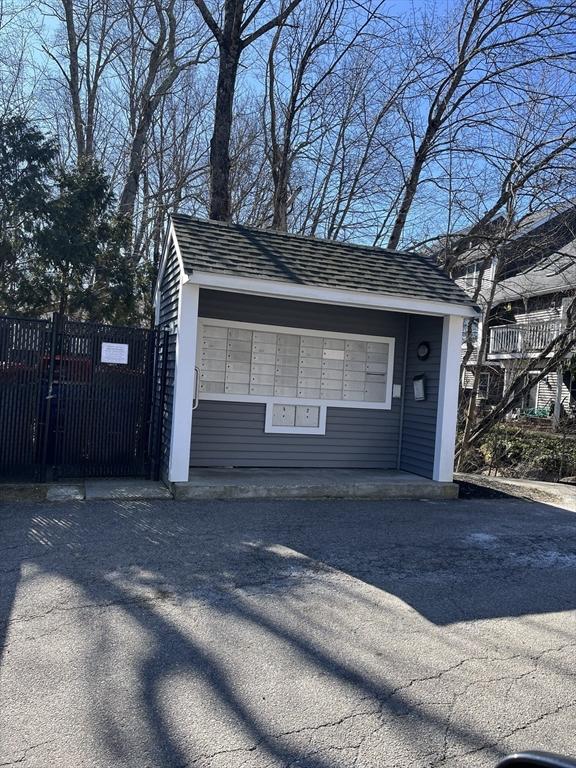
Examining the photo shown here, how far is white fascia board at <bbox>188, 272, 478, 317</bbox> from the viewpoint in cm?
724

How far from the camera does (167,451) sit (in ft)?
25.1

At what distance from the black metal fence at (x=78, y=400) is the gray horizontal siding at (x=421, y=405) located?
3.82 metres

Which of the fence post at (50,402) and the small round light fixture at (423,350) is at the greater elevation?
the small round light fixture at (423,350)

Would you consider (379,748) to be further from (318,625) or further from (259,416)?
(259,416)

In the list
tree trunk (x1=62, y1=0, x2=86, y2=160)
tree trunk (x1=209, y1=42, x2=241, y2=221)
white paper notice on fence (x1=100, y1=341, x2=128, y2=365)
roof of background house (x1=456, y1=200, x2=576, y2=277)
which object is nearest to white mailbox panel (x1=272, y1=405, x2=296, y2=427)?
white paper notice on fence (x1=100, y1=341, x2=128, y2=365)

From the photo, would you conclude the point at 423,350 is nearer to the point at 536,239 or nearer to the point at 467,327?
the point at 467,327

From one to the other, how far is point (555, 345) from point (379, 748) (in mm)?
12226

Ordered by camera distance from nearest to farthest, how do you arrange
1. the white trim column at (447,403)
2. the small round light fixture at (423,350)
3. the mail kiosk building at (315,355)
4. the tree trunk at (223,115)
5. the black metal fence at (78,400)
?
the black metal fence at (78,400)
the mail kiosk building at (315,355)
the white trim column at (447,403)
the small round light fixture at (423,350)
the tree trunk at (223,115)

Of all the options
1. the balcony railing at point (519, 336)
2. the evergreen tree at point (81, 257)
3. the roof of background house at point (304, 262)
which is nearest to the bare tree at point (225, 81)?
the evergreen tree at point (81, 257)

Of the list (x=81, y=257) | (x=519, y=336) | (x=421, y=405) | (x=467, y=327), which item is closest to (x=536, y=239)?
(x=467, y=327)

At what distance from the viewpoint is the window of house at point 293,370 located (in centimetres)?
856

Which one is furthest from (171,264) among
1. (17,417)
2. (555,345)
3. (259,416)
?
(555,345)

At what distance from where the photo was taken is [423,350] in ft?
29.5

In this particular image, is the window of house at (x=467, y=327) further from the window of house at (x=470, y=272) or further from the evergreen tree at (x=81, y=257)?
the evergreen tree at (x=81, y=257)
